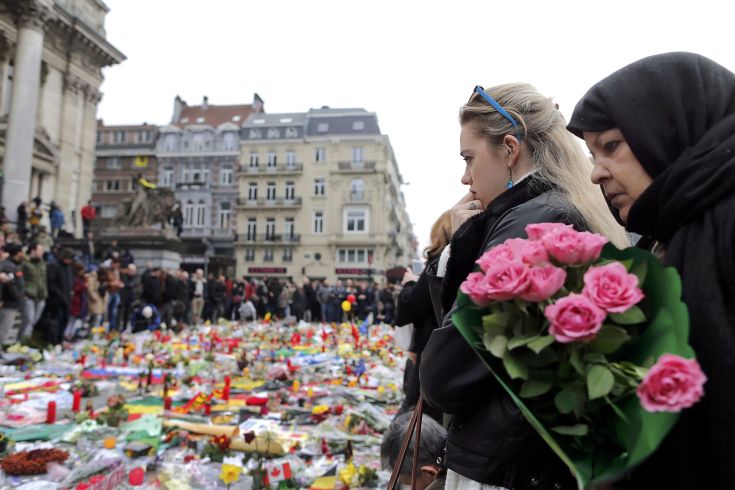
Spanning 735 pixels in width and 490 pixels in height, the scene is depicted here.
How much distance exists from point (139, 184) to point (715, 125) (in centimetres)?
2133

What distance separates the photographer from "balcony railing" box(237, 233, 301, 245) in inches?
2179

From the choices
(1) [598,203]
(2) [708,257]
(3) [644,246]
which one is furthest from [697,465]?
(1) [598,203]

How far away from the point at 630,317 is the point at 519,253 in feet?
0.85

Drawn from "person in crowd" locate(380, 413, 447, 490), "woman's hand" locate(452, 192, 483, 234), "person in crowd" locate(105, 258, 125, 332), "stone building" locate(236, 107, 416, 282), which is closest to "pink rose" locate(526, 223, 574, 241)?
"woman's hand" locate(452, 192, 483, 234)

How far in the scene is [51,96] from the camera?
3088 centimetres

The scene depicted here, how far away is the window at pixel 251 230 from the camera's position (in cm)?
5691

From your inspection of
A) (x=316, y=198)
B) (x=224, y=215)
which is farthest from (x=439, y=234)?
(x=224, y=215)

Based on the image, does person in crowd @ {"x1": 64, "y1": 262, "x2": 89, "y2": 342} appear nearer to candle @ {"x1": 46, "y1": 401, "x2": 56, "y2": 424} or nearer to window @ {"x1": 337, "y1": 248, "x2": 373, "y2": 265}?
candle @ {"x1": 46, "y1": 401, "x2": 56, "y2": 424}

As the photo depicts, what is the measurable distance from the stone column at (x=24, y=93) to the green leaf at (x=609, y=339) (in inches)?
1031

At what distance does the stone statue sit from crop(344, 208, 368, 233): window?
111 feet

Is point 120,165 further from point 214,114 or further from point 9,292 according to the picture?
point 9,292

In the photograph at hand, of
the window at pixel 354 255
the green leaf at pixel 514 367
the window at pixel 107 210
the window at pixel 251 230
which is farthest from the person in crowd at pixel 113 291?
the window at pixel 107 210

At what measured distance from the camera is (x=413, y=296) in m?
3.70

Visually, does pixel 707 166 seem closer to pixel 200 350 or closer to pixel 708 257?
pixel 708 257
